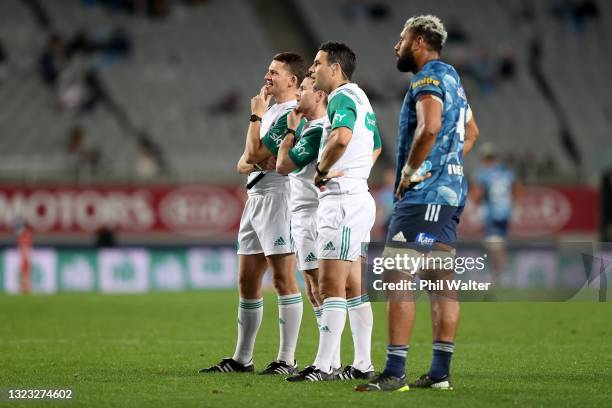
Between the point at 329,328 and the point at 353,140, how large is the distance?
1339mm

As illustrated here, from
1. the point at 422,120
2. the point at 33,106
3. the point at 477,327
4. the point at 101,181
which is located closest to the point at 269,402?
the point at 422,120

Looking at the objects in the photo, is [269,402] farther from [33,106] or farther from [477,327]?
[33,106]

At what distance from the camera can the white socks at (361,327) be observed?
8453 mm

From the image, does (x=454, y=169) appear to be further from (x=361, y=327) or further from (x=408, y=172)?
(x=361, y=327)

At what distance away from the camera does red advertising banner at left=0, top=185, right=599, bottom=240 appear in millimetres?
24484

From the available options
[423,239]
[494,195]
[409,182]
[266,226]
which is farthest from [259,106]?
[494,195]

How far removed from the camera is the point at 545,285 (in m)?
8.84

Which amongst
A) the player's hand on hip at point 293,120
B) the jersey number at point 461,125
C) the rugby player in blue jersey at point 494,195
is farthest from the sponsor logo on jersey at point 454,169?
the rugby player in blue jersey at point 494,195

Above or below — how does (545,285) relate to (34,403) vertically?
above

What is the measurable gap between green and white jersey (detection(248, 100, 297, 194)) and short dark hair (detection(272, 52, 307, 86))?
21 centimetres

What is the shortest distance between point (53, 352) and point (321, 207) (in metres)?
3.70

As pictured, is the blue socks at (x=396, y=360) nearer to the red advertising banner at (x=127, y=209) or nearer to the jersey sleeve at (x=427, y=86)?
the jersey sleeve at (x=427, y=86)

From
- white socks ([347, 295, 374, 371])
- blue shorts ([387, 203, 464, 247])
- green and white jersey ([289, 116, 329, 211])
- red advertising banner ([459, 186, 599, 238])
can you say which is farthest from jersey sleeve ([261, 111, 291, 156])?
red advertising banner ([459, 186, 599, 238])

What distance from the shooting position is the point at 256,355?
34.3ft
